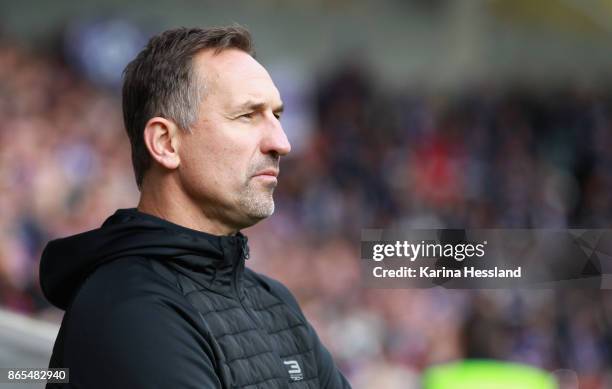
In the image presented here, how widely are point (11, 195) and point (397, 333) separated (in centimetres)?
217

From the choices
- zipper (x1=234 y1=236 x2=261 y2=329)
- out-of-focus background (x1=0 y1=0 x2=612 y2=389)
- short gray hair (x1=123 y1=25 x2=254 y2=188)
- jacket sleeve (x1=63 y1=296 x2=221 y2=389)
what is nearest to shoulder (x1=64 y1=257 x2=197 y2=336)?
jacket sleeve (x1=63 y1=296 x2=221 y2=389)

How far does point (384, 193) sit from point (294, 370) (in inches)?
174

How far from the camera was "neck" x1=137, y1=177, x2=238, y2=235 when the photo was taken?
1.41 metres

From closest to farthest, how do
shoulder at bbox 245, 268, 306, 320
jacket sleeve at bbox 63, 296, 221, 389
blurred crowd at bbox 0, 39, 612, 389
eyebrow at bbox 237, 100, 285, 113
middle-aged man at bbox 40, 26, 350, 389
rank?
jacket sleeve at bbox 63, 296, 221, 389, middle-aged man at bbox 40, 26, 350, 389, eyebrow at bbox 237, 100, 285, 113, shoulder at bbox 245, 268, 306, 320, blurred crowd at bbox 0, 39, 612, 389

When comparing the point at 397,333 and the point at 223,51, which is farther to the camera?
the point at 397,333

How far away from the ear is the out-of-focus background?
9.96 feet

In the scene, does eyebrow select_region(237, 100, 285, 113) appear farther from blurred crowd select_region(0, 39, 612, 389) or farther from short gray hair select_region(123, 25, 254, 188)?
blurred crowd select_region(0, 39, 612, 389)

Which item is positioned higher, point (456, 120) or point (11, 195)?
point (456, 120)

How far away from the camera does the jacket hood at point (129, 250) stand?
1304mm

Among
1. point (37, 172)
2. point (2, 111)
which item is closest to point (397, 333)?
point (37, 172)

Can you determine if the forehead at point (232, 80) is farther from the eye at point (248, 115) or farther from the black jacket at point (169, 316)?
the black jacket at point (169, 316)

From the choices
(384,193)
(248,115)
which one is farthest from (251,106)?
(384,193)

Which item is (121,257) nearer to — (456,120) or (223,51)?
(223,51)

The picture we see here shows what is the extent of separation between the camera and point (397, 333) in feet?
16.8
